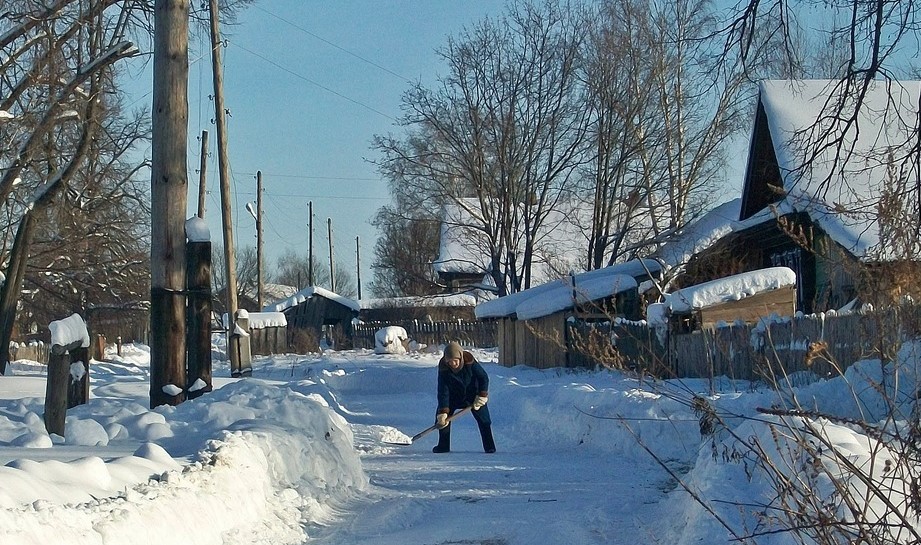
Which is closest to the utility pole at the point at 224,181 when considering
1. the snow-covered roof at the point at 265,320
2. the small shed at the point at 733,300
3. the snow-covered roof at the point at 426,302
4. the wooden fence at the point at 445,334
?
the small shed at the point at 733,300

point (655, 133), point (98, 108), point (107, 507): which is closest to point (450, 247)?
point (655, 133)

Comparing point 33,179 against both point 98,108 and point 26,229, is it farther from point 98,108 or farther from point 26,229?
point 98,108

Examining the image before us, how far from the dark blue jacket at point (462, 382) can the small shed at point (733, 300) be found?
8.59 meters

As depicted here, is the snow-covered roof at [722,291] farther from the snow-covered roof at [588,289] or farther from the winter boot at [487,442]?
the winter boot at [487,442]

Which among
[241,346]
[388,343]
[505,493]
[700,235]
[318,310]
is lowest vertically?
[505,493]

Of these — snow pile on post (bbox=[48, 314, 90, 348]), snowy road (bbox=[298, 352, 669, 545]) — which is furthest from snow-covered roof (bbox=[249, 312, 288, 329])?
snow pile on post (bbox=[48, 314, 90, 348])

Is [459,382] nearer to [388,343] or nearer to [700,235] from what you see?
[700,235]

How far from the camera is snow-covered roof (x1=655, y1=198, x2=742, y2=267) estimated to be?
93.5 feet

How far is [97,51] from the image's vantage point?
21156 millimetres

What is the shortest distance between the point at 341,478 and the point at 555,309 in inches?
701

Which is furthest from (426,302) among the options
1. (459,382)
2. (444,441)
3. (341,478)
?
(341,478)

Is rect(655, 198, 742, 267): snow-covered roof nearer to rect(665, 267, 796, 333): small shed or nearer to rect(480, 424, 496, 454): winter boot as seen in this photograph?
rect(665, 267, 796, 333): small shed

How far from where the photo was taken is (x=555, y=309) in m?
27.1

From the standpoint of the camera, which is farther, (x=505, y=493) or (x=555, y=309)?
(x=555, y=309)
